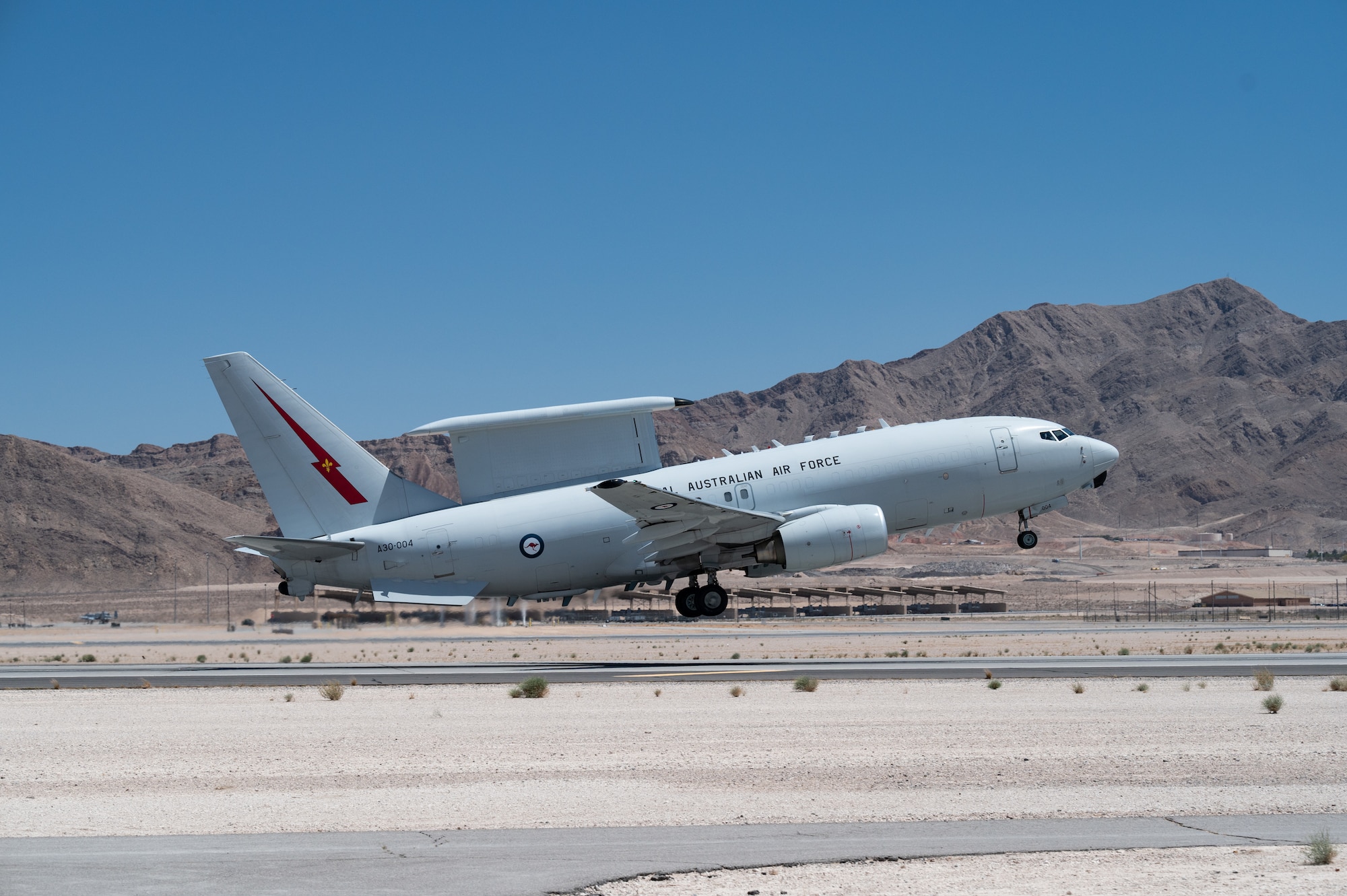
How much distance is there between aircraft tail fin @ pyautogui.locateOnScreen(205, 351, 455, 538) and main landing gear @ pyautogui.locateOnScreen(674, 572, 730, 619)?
24.3 ft

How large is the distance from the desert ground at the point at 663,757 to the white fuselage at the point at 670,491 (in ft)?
17.8

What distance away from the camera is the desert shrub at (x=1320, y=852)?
11133mm

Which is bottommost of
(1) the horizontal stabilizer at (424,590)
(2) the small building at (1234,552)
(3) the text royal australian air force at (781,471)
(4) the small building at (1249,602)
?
(4) the small building at (1249,602)

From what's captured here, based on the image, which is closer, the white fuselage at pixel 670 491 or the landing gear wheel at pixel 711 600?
the white fuselage at pixel 670 491

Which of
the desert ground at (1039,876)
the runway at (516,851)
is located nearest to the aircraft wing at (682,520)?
the runway at (516,851)

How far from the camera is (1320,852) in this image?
1116 cm

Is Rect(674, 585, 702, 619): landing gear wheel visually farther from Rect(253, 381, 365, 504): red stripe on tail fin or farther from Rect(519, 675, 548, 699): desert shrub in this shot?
Rect(253, 381, 365, 504): red stripe on tail fin

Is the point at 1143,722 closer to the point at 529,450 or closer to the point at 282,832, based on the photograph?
the point at 282,832

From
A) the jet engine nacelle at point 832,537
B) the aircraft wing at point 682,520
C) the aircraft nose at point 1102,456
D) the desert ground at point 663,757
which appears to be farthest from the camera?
the aircraft nose at point 1102,456

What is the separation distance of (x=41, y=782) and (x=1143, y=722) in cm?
1841

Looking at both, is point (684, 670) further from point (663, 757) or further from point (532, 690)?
point (663, 757)

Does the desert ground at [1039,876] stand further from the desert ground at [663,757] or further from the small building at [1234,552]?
the small building at [1234,552]

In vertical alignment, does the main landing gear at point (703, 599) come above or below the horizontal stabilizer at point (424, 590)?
below

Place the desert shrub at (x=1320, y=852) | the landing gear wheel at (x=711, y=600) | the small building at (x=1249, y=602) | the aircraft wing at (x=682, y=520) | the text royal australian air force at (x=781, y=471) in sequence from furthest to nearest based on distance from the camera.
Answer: the small building at (x=1249, y=602), the landing gear wheel at (x=711, y=600), the text royal australian air force at (x=781, y=471), the aircraft wing at (x=682, y=520), the desert shrub at (x=1320, y=852)
